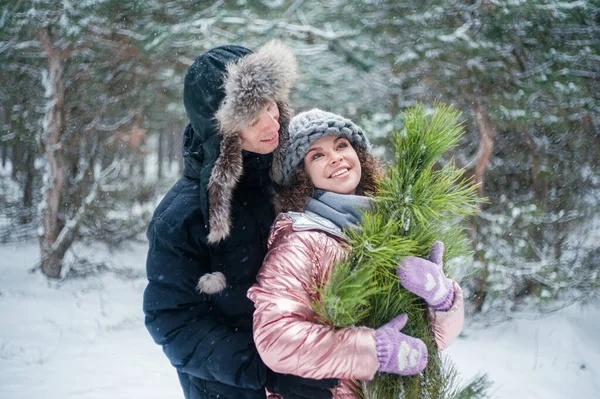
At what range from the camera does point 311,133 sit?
1.80 m

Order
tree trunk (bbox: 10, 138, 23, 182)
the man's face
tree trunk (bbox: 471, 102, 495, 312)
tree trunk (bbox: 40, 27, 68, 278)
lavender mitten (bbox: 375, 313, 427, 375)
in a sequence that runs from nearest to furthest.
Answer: lavender mitten (bbox: 375, 313, 427, 375) → the man's face → tree trunk (bbox: 471, 102, 495, 312) → tree trunk (bbox: 40, 27, 68, 278) → tree trunk (bbox: 10, 138, 23, 182)

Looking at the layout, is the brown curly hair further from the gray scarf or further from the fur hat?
the fur hat

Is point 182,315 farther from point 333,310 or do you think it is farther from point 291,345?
point 333,310

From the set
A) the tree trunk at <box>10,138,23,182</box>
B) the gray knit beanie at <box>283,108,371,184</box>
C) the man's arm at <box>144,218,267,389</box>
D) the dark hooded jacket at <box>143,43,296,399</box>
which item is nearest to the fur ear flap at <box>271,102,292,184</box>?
the gray knit beanie at <box>283,108,371,184</box>

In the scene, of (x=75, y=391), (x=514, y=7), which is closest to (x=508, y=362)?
(x=514, y=7)

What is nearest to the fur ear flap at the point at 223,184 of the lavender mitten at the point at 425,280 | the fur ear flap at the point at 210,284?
the fur ear flap at the point at 210,284

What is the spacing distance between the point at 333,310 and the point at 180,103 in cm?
608

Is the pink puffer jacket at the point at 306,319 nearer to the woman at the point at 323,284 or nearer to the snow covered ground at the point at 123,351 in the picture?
the woman at the point at 323,284

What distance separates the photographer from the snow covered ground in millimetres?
4762

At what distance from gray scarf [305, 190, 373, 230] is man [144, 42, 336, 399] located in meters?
0.25

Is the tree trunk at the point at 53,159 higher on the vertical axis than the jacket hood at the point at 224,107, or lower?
lower

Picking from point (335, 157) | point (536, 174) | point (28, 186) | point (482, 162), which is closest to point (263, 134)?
point (335, 157)

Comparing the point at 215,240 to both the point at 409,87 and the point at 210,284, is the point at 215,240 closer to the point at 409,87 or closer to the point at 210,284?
the point at 210,284

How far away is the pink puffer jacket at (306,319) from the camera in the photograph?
4.32ft
